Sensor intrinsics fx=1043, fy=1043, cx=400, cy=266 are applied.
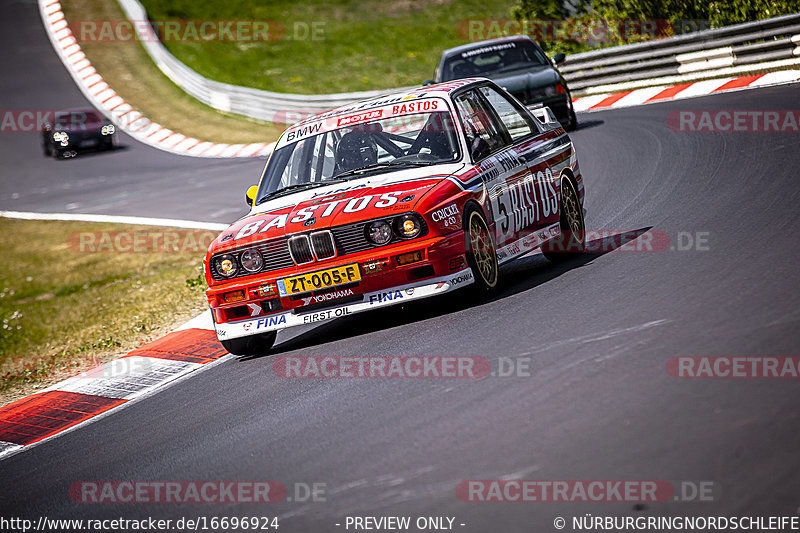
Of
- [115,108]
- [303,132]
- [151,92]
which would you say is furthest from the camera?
[151,92]

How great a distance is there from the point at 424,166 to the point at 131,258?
8.23 m

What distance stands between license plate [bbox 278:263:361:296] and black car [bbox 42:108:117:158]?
2203 cm

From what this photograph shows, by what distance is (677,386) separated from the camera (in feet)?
14.9

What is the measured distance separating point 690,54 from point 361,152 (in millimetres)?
13160

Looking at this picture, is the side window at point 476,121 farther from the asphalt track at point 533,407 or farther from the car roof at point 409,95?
the asphalt track at point 533,407

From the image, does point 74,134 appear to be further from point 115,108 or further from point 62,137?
point 115,108

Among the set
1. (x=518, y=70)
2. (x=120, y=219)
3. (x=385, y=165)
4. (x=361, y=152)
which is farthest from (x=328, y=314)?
(x=120, y=219)

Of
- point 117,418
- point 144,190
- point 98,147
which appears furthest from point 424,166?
point 98,147

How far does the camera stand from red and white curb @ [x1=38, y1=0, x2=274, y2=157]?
2419 centimetres

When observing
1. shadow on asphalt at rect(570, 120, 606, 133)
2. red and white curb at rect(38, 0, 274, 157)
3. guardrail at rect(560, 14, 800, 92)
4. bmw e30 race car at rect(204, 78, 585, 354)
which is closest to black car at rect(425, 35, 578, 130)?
shadow on asphalt at rect(570, 120, 606, 133)

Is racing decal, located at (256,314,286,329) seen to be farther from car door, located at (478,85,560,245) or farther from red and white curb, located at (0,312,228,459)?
car door, located at (478,85,560,245)

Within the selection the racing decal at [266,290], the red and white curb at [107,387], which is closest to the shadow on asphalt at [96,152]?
the red and white curb at [107,387]

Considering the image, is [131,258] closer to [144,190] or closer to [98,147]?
[144,190]

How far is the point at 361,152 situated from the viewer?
25.8 ft
